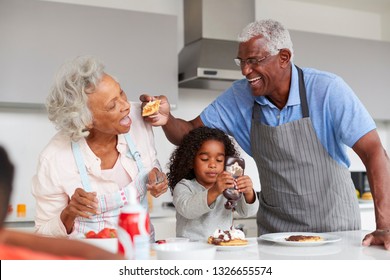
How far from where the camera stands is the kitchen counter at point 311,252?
Answer: 1.14 metres

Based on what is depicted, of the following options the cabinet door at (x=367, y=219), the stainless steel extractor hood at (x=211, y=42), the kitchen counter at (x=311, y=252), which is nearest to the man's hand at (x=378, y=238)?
the kitchen counter at (x=311, y=252)

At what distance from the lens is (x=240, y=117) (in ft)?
6.49

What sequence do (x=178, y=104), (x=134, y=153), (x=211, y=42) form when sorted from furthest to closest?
1. (x=178, y=104)
2. (x=211, y=42)
3. (x=134, y=153)

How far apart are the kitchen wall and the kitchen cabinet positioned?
0.79ft

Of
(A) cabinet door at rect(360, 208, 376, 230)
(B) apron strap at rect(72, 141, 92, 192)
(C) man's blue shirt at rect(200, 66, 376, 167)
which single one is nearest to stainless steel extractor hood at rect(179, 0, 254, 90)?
(C) man's blue shirt at rect(200, 66, 376, 167)

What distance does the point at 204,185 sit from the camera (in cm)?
185

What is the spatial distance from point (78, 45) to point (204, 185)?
142 cm

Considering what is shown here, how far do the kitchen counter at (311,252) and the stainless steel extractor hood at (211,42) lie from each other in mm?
1862

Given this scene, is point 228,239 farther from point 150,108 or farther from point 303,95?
point 303,95

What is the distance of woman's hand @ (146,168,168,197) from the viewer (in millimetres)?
1528

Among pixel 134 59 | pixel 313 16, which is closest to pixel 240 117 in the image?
pixel 134 59

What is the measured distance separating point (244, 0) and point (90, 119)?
213 centimetres

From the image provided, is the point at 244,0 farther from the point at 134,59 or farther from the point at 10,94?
the point at 10,94

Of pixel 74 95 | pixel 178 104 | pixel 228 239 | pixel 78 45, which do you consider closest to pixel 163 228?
pixel 178 104
